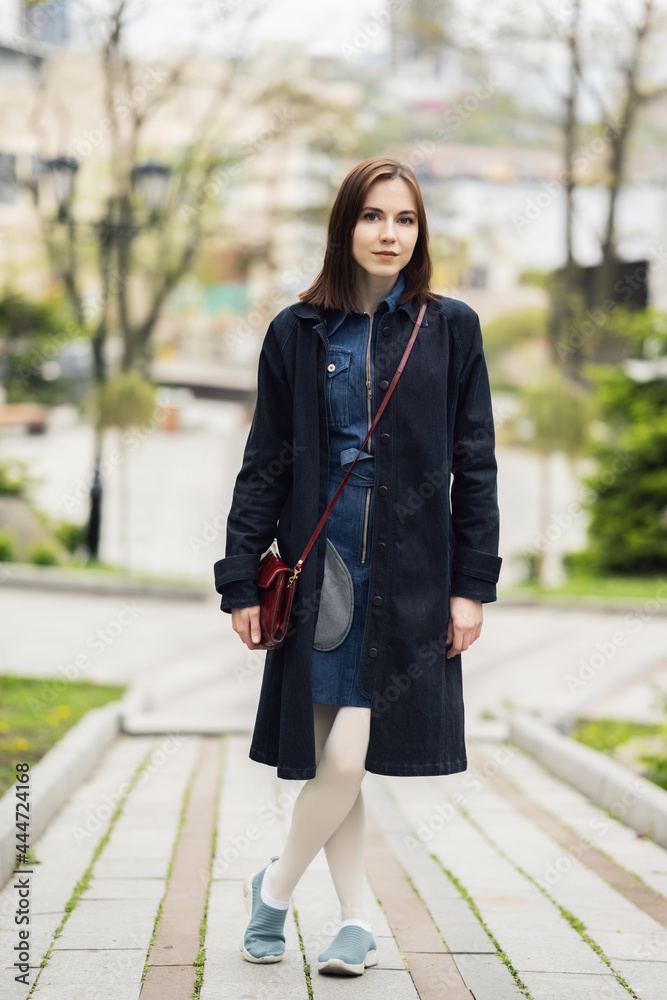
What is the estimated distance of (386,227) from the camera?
8.48 feet

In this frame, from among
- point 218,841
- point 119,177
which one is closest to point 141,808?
point 218,841

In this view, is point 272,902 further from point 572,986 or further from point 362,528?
point 362,528

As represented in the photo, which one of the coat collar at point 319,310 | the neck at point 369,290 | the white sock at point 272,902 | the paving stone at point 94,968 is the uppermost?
the neck at point 369,290

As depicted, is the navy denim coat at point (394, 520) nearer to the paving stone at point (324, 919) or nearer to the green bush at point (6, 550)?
the paving stone at point (324, 919)

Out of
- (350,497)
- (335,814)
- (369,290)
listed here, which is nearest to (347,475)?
(350,497)

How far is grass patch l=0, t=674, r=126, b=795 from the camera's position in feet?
16.3

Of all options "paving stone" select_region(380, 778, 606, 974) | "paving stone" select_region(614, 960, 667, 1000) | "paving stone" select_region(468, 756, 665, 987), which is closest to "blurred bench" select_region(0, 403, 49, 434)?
"paving stone" select_region(468, 756, 665, 987)

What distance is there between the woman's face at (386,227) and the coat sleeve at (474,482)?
9.1 inches

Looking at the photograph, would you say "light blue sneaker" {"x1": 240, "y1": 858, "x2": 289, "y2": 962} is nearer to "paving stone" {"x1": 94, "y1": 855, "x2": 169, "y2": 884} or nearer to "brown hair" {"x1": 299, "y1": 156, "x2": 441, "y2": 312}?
"paving stone" {"x1": 94, "y1": 855, "x2": 169, "y2": 884}

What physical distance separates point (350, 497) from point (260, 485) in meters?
0.23

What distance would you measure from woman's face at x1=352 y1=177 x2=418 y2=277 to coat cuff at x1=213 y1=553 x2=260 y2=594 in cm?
73

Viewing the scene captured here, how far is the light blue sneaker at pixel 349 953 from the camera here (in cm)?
257

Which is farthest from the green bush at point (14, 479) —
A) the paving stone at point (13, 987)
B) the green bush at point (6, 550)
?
the paving stone at point (13, 987)

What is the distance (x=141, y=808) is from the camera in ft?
14.3
